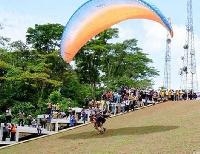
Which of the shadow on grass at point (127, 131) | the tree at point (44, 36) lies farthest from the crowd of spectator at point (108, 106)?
the tree at point (44, 36)

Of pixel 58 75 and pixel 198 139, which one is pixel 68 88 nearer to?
pixel 58 75

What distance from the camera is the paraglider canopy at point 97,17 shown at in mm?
16547

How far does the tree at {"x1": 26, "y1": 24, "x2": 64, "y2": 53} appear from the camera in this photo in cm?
4719

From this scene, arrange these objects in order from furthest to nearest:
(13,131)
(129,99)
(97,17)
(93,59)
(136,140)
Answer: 1. (93,59)
2. (129,99)
3. (13,131)
4. (97,17)
5. (136,140)

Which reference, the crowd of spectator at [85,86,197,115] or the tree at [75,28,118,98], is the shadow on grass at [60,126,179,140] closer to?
the crowd of spectator at [85,86,197,115]

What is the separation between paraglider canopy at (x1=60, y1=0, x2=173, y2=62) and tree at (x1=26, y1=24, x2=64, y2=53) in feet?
94.9

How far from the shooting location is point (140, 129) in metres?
18.0

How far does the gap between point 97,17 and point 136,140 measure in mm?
5769

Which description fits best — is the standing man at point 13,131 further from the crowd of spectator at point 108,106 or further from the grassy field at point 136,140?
the grassy field at point 136,140

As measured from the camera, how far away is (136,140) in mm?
15031

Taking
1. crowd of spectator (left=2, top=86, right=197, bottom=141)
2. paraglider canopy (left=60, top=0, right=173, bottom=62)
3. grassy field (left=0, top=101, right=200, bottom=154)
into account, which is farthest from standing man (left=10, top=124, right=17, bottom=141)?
paraglider canopy (left=60, top=0, right=173, bottom=62)

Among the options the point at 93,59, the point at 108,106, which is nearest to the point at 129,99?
the point at 108,106

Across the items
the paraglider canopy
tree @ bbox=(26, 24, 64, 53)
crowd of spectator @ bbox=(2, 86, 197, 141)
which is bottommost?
crowd of spectator @ bbox=(2, 86, 197, 141)

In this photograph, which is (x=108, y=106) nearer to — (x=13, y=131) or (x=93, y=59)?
(x=13, y=131)
